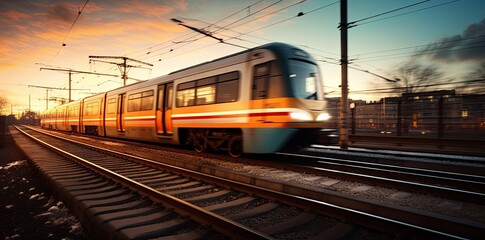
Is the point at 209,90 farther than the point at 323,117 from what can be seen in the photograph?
Yes

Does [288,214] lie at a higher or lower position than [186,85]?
lower

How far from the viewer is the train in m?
7.52

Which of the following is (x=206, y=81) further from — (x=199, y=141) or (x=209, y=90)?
(x=199, y=141)

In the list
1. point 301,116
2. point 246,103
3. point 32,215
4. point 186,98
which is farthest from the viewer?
point 186,98

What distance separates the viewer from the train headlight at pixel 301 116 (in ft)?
24.5

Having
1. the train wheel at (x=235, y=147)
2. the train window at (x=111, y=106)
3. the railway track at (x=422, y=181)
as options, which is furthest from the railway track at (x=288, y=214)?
the train window at (x=111, y=106)

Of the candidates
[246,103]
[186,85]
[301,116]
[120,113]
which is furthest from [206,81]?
[120,113]

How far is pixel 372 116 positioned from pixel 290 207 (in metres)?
14.6

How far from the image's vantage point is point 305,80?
8047 mm

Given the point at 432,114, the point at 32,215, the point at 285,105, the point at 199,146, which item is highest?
the point at 285,105

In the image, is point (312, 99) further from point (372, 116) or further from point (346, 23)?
point (372, 116)

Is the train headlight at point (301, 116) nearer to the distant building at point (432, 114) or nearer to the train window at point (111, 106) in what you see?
the distant building at point (432, 114)

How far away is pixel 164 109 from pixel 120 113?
543 cm

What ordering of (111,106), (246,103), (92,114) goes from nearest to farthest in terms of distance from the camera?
(246,103) → (111,106) → (92,114)
